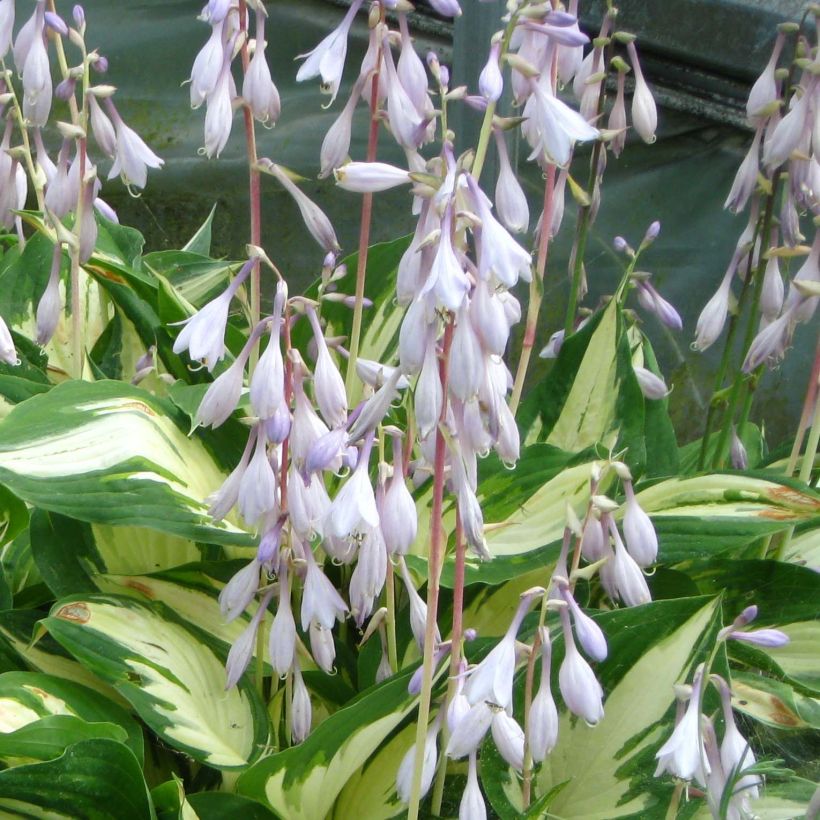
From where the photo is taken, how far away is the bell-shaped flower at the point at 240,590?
108 centimetres

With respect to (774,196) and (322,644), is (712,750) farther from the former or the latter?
(774,196)

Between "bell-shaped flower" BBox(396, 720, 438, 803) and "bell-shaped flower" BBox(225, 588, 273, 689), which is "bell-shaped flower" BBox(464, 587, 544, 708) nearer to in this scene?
"bell-shaped flower" BBox(396, 720, 438, 803)

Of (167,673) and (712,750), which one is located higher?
(712,750)

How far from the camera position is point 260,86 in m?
1.24

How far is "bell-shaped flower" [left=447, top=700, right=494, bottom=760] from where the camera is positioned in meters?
0.87

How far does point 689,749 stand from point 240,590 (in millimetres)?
461

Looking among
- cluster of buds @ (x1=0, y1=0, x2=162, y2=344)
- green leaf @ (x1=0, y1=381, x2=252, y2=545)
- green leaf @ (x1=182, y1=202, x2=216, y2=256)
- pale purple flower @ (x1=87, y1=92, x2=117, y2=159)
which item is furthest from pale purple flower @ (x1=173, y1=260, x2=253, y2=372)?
green leaf @ (x1=182, y1=202, x2=216, y2=256)

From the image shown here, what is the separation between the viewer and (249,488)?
1.01 meters

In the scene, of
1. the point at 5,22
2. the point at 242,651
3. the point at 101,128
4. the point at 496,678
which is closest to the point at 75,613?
the point at 242,651

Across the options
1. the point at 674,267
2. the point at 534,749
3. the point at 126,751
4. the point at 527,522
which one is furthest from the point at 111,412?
the point at 674,267

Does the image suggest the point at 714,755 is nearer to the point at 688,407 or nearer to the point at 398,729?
the point at 398,729

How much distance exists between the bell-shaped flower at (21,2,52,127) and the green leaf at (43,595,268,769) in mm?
640

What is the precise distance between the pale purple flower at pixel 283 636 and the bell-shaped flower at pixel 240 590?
0.03 metres

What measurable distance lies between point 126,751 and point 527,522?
1.75ft
